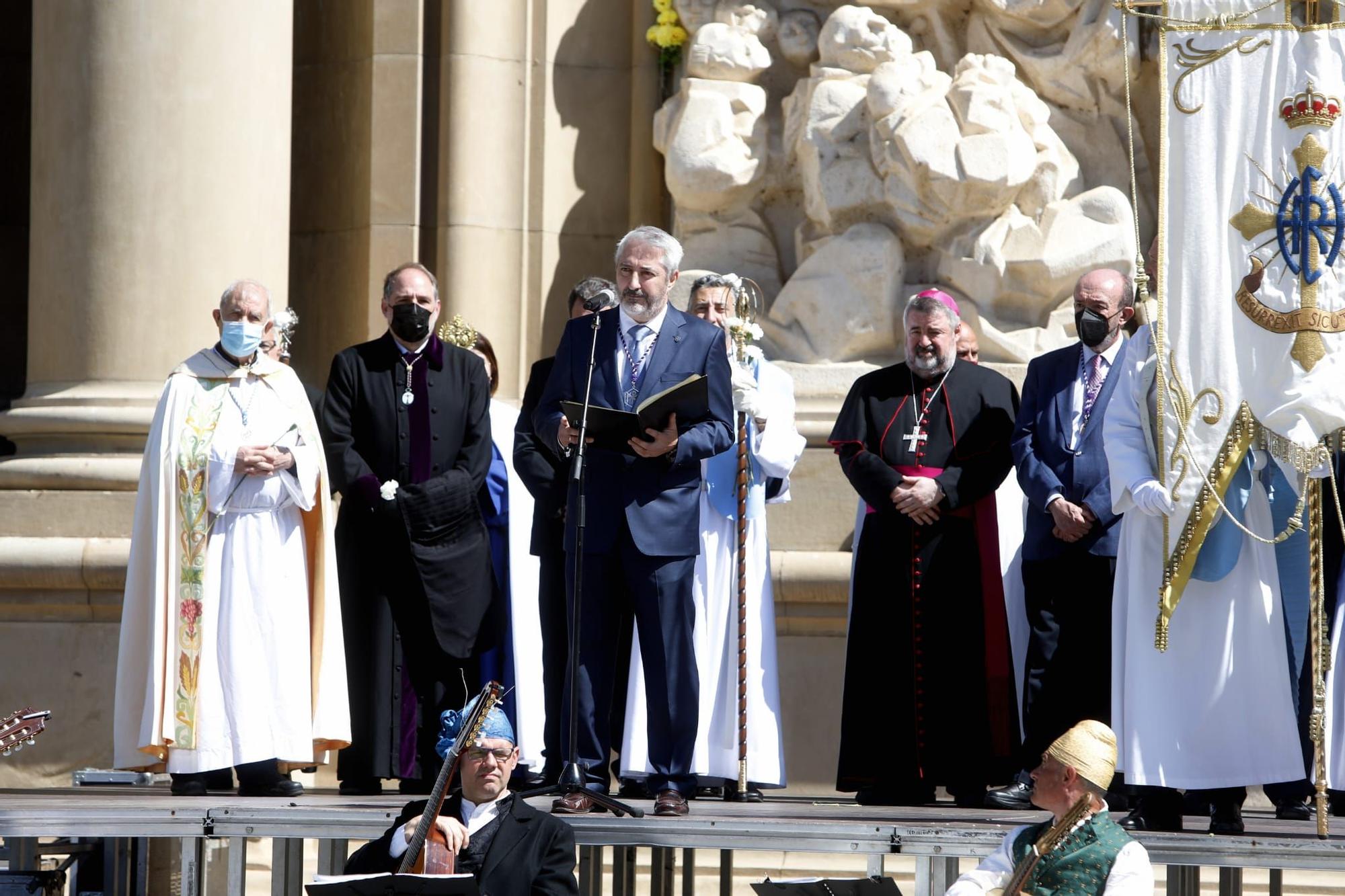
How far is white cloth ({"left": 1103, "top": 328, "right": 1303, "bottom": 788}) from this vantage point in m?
7.81

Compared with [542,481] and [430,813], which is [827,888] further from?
[542,481]

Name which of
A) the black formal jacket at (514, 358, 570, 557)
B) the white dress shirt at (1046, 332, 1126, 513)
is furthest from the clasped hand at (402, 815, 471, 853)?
the white dress shirt at (1046, 332, 1126, 513)

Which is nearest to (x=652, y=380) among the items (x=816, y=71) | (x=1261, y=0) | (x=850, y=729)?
(x=850, y=729)

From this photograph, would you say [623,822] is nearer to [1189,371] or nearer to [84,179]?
[1189,371]

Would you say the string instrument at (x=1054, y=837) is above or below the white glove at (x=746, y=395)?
below

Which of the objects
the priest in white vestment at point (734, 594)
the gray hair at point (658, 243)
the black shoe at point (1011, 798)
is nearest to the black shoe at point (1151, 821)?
the black shoe at point (1011, 798)

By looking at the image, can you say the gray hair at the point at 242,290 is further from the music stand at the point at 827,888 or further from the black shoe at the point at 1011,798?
the music stand at the point at 827,888

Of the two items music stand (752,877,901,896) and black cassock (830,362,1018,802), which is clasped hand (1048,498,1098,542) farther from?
music stand (752,877,901,896)

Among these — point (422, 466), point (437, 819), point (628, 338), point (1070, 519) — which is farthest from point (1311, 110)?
point (437, 819)

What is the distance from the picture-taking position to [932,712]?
8.93 m

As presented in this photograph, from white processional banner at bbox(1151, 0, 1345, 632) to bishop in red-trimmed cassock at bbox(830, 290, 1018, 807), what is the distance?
1148 millimetres

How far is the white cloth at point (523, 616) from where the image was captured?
31.6 ft

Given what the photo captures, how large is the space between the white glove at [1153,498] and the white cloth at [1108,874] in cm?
152

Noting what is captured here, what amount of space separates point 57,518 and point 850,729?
3.61 metres
